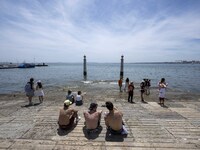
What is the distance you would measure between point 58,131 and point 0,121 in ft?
9.24

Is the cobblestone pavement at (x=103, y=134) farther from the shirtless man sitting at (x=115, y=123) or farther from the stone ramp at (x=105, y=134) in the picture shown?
the shirtless man sitting at (x=115, y=123)

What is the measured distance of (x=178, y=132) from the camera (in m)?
6.42

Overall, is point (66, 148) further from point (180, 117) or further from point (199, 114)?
point (199, 114)

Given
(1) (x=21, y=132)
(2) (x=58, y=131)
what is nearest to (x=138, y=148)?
(2) (x=58, y=131)

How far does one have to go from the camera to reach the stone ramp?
540 cm

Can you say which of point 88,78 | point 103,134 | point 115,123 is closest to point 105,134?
point 103,134

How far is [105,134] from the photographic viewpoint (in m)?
6.23

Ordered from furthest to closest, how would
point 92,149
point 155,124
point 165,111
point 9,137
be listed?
point 165,111
point 155,124
point 9,137
point 92,149

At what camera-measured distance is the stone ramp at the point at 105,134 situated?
540cm

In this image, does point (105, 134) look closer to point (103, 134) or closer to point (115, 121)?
point (103, 134)

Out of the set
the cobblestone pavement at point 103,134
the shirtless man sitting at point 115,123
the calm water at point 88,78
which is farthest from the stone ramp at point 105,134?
the calm water at point 88,78

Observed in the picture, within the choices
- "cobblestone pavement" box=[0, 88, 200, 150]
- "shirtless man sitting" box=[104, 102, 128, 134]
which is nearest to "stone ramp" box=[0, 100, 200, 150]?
"cobblestone pavement" box=[0, 88, 200, 150]

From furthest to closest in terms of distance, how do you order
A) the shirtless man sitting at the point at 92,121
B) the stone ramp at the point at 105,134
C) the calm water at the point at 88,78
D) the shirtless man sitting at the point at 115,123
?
the calm water at the point at 88,78 < the shirtless man sitting at the point at 92,121 < the shirtless man sitting at the point at 115,123 < the stone ramp at the point at 105,134

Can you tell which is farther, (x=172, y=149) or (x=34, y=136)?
(x=34, y=136)
